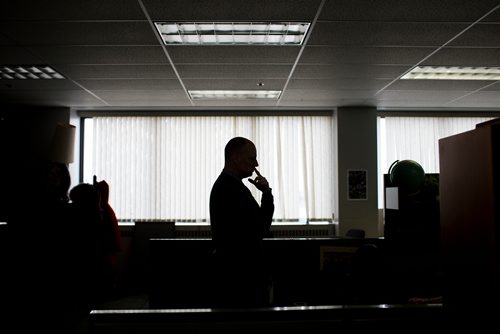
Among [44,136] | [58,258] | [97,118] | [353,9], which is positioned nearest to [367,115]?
[353,9]

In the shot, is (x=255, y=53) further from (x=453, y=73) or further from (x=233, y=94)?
(x=453, y=73)

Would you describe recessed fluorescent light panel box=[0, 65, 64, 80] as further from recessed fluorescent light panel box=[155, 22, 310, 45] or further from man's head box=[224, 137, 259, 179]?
man's head box=[224, 137, 259, 179]

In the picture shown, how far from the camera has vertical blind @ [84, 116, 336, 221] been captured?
6.54m

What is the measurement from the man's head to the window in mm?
4689

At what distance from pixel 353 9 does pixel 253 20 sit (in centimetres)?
74

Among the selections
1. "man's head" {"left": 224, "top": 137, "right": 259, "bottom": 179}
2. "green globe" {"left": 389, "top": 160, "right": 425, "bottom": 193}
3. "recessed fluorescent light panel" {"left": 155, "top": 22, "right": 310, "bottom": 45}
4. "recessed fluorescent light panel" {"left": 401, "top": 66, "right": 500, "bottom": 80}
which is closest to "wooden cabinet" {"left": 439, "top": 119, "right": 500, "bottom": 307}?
"man's head" {"left": 224, "top": 137, "right": 259, "bottom": 179}

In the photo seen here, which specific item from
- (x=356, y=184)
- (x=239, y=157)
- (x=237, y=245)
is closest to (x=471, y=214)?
(x=237, y=245)

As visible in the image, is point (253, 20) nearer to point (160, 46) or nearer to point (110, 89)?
point (160, 46)

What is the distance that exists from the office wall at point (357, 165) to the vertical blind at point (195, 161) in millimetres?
294

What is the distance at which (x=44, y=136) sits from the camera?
6.27 metres

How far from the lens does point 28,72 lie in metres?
4.55

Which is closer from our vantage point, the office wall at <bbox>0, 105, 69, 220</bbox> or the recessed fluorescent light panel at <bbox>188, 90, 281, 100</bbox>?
the recessed fluorescent light panel at <bbox>188, 90, 281, 100</bbox>

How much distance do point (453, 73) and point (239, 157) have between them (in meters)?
3.49

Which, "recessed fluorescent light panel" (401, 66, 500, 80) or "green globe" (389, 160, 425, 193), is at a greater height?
"recessed fluorescent light panel" (401, 66, 500, 80)
